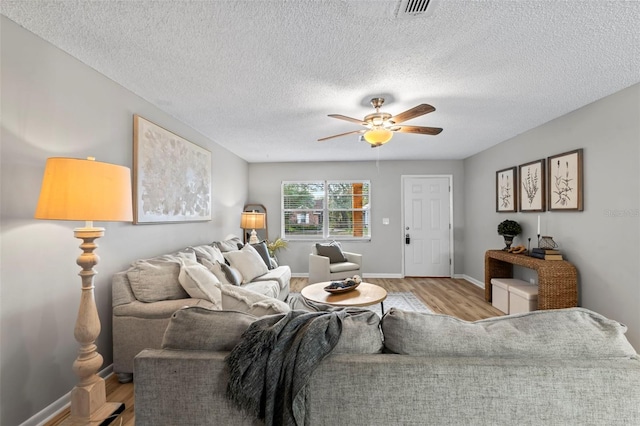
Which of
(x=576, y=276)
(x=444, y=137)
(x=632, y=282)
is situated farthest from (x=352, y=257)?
(x=632, y=282)

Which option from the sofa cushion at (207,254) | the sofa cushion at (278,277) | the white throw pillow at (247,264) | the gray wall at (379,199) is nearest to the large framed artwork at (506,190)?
the gray wall at (379,199)

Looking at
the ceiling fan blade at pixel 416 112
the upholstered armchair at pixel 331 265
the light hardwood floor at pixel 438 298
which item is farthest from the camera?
the upholstered armchair at pixel 331 265

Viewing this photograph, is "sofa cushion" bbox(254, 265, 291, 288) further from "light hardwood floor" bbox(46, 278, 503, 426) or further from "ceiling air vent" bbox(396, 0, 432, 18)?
"ceiling air vent" bbox(396, 0, 432, 18)

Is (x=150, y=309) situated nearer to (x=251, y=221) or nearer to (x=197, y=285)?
(x=197, y=285)

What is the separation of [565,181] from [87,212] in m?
4.44

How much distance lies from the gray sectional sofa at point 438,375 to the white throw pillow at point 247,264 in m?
2.34

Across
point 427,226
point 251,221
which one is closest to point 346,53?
point 251,221

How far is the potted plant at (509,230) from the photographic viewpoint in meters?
4.03

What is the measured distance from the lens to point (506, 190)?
4.43 meters

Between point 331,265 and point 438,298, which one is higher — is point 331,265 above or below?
above

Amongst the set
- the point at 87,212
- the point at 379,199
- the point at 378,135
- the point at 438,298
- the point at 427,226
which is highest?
the point at 378,135

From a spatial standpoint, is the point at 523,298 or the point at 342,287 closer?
the point at 342,287

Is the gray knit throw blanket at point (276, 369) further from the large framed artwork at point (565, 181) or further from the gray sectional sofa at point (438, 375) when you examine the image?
the large framed artwork at point (565, 181)

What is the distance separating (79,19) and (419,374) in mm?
2556
